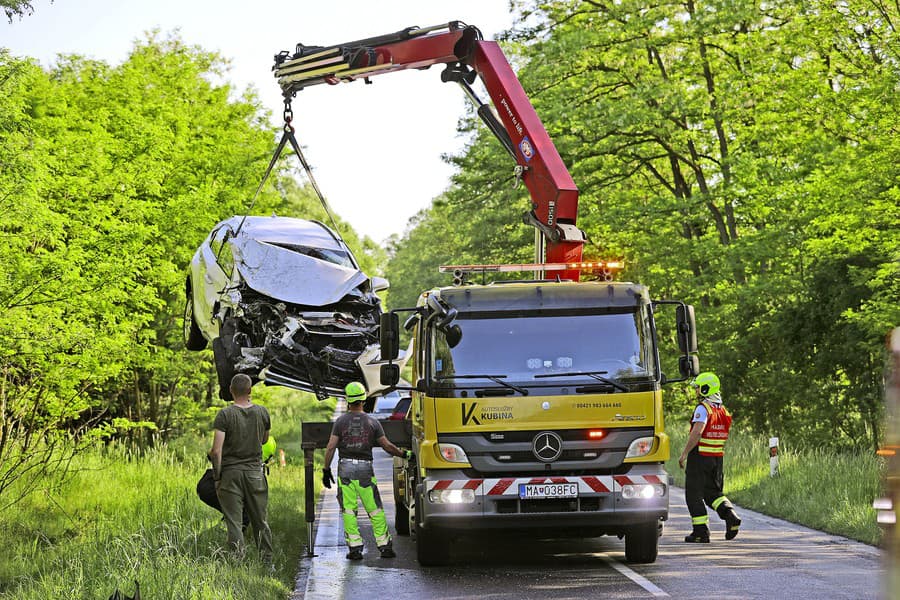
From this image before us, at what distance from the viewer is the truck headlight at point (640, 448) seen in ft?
35.3

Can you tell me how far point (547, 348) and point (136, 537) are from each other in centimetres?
460

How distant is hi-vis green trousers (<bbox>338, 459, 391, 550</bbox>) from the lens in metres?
11.9

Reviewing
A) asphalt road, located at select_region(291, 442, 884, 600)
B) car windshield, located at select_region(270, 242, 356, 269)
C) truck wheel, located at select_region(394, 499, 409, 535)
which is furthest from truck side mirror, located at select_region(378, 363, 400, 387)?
car windshield, located at select_region(270, 242, 356, 269)

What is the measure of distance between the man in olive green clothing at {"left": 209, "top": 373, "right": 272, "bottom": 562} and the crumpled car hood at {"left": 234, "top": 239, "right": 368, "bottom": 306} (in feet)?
10.3

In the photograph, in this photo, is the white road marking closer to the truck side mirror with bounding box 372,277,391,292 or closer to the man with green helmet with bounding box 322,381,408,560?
the man with green helmet with bounding box 322,381,408,560

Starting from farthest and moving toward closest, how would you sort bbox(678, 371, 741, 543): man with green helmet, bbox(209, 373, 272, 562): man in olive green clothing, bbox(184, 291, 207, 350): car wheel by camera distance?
bbox(184, 291, 207, 350): car wheel, bbox(678, 371, 741, 543): man with green helmet, bbox(209, 373, 272, 562): man in olive green clothing

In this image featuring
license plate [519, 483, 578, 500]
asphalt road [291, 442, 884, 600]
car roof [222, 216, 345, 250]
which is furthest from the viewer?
car roof [222, 216, 345, 250]

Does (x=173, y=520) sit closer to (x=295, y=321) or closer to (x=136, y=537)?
(x=136, y=537)

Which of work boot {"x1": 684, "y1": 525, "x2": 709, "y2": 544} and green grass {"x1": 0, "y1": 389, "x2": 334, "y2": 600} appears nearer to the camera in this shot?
green grass {"x1": 0, "y1": 389, "x2": 334, "y2": 600}

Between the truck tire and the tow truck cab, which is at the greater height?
the tow truck cab

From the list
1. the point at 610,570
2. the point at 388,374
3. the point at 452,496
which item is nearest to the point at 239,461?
the point at 388,374

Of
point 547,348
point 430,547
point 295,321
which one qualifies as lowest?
point 430,547

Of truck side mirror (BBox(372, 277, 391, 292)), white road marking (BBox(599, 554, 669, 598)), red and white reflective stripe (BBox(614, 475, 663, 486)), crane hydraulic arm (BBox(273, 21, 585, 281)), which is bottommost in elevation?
white road marking (BBox(599, 554, 669, 598))

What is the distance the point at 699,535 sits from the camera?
1263 centimetres
